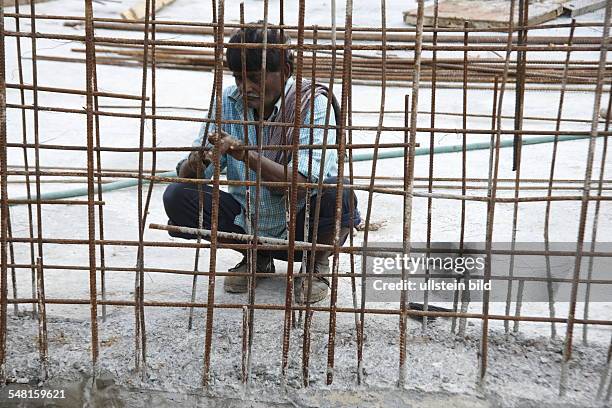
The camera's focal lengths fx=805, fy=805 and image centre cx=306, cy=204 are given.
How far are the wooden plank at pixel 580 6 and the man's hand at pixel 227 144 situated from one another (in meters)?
8.01

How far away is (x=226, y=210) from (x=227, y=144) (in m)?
0.77

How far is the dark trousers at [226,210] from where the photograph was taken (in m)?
3.14

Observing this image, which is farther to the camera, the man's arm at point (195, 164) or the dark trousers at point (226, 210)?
the dark trousers at point (226, 210)

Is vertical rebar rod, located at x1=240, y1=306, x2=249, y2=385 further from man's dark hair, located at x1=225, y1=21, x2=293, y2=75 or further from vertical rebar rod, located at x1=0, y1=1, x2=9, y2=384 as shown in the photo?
man's dark hair, located at x1=225, y1=21, x2=293, y2=75

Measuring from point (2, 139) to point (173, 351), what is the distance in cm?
91

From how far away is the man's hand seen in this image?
2.38 meters

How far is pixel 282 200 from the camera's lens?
10.5 ft

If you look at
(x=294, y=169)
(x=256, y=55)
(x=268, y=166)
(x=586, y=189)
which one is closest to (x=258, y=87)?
(x=256, y=55)

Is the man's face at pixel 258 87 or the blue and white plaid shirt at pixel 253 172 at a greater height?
the man's face at pixel 258 87

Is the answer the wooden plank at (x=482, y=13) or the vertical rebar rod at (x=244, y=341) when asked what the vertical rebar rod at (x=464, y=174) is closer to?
the vertical rebar rod at (x=244, y=341)

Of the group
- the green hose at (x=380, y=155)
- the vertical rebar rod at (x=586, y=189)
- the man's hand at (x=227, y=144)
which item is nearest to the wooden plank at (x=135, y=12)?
the green hose at (x=380, y=155)

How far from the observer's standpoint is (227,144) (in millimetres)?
2557

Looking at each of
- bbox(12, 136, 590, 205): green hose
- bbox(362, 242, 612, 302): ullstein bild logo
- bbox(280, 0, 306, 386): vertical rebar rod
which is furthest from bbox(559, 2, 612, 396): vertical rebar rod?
bbox(12, 136, 590, 205): green hose

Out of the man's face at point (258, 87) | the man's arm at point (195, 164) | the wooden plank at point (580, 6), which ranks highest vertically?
the wooden plank at point (580, 6)
